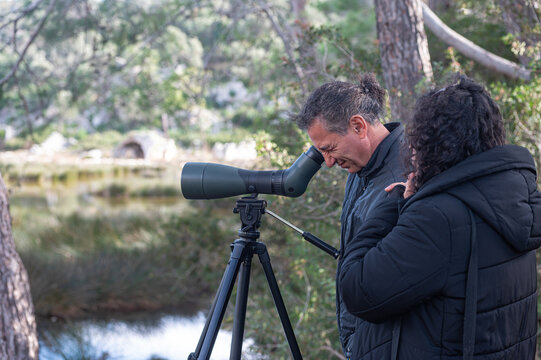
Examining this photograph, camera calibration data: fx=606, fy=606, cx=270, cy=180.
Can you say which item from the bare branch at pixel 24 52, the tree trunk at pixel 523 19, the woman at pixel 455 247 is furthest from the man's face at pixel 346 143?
the bare branch at pixel 24 52

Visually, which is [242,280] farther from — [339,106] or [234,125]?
[234,125]

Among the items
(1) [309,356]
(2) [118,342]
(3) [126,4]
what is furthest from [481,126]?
(3) [126,4]

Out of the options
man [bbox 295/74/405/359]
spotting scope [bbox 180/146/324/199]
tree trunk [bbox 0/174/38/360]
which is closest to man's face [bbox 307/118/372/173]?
man [bbox 295/74/405/359]

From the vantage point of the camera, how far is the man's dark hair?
1.52 m

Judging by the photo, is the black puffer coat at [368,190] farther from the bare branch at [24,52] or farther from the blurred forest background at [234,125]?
the bare branch at [24,52]

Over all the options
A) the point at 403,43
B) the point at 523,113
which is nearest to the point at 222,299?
the point at 523,113

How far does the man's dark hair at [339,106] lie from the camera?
1521 mm

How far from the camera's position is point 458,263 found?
3.74 ft

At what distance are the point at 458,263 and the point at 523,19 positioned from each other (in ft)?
10.6

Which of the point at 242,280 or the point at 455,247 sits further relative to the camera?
the point at 242,280

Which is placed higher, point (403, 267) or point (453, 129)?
point (453, 129)

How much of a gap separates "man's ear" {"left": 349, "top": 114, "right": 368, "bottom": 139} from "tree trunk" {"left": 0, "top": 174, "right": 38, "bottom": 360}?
2.03m

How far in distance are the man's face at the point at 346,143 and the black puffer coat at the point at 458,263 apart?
345 mm

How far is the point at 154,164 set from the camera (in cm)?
1267
